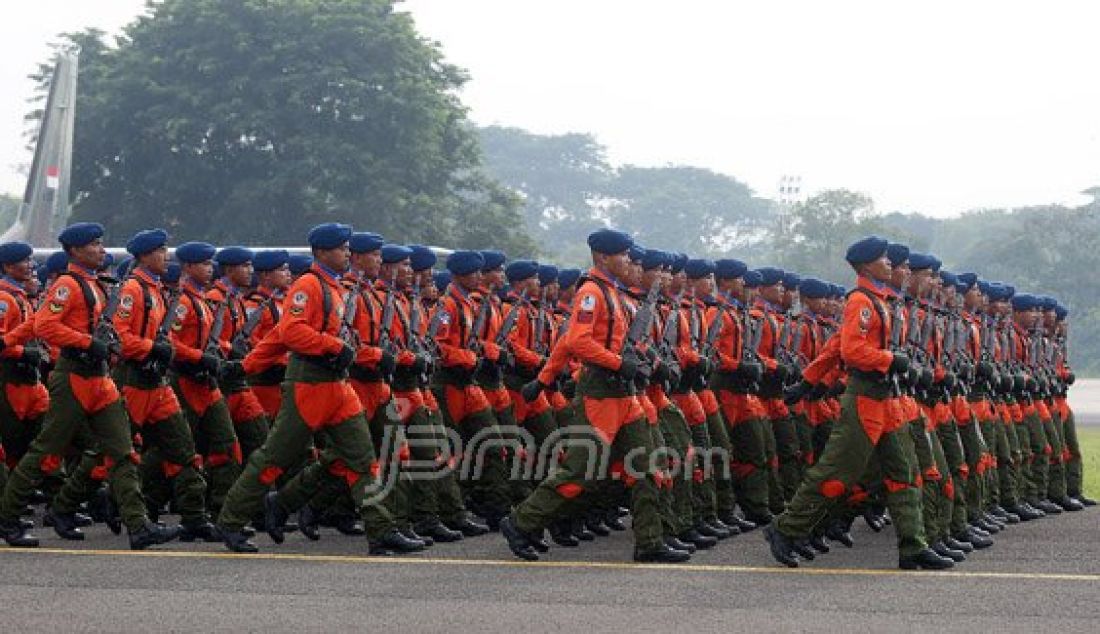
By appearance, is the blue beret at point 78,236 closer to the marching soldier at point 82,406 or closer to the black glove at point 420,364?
the marching soldier at point 82,406

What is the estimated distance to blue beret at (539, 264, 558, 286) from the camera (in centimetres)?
1468

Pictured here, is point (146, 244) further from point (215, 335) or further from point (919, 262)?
point (919, 262)

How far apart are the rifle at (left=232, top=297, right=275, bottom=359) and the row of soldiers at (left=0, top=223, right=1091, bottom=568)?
25 mm

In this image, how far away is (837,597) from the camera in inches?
376

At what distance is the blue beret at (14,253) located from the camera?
13.3 metres

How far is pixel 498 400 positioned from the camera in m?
13.3

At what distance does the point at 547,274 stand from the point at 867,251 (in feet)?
13.2

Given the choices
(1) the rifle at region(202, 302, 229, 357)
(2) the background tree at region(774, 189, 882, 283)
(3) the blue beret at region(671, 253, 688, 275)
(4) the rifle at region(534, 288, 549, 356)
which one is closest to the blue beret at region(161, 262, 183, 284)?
(1) the rifle at region(202, 302, 229, 357)

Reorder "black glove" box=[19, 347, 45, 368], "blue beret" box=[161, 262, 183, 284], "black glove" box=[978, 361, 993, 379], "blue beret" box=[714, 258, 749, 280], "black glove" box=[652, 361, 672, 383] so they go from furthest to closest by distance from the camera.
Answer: "blue beret" box=[714, 258, 749, 280], "black glove" box=[978, 361, 993, 379], "blue beret" box=[161, 262, 183, 284], "black glove" box=[19, 347, 45, 368], "black glove" box=[652, 361, 672, 383]

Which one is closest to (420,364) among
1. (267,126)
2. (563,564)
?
(563,564)

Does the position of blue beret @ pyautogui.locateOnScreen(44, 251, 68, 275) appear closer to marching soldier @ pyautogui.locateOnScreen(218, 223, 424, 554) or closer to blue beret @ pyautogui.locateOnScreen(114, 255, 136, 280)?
blue beret @ pyautogui.locateOnScreen(114, 255, 136, 280)

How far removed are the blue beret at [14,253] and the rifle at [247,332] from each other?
1520 mm

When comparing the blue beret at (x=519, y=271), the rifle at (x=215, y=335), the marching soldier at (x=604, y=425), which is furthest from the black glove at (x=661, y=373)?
the rifle at (x=215, y=335)

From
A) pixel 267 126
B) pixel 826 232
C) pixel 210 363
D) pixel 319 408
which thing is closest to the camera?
pixel 319 408
